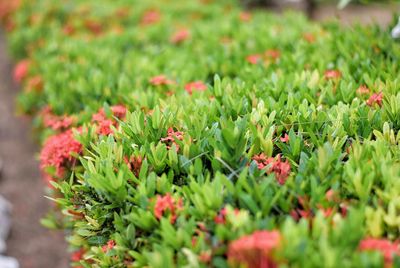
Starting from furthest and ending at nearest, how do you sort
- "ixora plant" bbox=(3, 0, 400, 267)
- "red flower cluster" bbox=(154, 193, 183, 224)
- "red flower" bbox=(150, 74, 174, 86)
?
"red flower" bbox=(150, 74, 174, 86) → "red flower cluster" bbox=(154, 193, 183, 224) → "ixora plant" bbox=(3, 0, 400, 267)

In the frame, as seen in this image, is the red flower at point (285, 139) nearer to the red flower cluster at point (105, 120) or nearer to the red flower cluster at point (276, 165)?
the red flower cluster at point (276, 165)

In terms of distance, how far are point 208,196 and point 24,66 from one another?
4.53 m

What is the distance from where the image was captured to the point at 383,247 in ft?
5.54

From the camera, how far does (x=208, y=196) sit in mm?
1987

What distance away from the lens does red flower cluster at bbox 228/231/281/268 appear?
5.47ft

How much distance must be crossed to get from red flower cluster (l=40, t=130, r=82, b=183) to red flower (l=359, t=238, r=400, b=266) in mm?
1736

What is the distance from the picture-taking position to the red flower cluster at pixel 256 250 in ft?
5.47

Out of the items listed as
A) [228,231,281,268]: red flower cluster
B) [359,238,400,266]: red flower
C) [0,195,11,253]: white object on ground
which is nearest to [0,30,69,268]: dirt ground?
[0,195,11,253]: white object on ground

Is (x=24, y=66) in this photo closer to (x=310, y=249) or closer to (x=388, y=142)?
(x=388, y=142)

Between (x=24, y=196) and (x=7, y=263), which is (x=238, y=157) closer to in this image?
(x=7, y=263)

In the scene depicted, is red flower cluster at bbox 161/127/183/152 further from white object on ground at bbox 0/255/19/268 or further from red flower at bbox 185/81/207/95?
white object on ground at bbox 0/255/19/268

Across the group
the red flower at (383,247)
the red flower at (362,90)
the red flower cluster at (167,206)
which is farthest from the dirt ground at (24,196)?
the red flower at (383,247)

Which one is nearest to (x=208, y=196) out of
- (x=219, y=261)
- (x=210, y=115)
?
(x=219, y=261)

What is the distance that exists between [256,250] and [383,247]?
423mm
